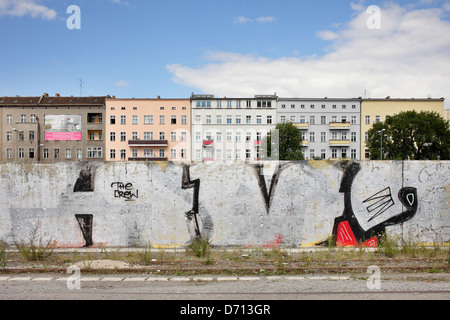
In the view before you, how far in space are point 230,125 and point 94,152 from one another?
84.7 ft

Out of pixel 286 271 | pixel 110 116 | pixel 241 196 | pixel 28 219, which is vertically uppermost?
pixel 110 116

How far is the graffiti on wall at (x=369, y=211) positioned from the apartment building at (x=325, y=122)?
5499 centimetres

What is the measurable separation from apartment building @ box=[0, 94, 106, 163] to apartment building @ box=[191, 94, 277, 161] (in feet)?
58.4

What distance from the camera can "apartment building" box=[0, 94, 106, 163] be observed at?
196 feet

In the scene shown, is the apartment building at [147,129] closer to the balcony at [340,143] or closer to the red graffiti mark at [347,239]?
the balcony at [340,143]

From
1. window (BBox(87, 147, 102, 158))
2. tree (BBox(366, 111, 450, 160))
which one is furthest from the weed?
window (BBox(87, 147, 102, 158))

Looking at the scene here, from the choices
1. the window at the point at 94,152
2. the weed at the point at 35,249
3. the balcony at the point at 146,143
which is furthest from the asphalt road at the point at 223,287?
the window at the point at 94,152

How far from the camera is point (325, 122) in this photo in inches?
2549

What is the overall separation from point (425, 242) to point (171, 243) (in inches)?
292

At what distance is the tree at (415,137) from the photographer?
4847cm

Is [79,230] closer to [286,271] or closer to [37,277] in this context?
[37,277]

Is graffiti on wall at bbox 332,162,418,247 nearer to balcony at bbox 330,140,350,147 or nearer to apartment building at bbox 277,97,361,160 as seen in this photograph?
apartment building at bbox 277,97,361,160
